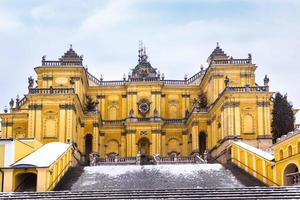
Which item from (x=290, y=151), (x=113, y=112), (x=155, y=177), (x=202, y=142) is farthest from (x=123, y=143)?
(x=290, y=151)

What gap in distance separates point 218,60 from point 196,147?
10584 millimetres

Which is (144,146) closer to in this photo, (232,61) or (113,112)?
(113,112)

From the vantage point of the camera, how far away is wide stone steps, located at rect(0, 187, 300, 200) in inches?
1240

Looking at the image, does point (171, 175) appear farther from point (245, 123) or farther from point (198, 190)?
point (245, 123)

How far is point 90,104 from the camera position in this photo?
235 feet

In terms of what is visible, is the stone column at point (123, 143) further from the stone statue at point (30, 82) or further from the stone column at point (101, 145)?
the stone statue at point (30, 82)

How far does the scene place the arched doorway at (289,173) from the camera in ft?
121

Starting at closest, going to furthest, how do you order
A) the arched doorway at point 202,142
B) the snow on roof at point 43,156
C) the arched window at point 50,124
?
the snow on roof at point 43,156 < the arched window at point 50,124 < the arched doorway at point 202,142

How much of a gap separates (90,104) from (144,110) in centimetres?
686

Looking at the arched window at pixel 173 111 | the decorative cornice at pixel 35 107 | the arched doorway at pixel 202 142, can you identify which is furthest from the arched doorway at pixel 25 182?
the arched window at pixel 173 111

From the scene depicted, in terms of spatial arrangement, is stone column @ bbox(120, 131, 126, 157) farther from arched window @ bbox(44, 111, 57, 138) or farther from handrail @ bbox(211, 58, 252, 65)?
handrail @ bbox(211, 58, 252, 65)

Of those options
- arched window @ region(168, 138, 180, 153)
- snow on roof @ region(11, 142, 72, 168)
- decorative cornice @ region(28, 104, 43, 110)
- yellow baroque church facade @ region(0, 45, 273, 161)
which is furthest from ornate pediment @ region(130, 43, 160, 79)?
snow on roof @ region(11, 142, 72, 168)

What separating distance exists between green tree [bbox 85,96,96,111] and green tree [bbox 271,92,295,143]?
23094mm

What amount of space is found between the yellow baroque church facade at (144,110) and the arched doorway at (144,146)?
123 millimetres
